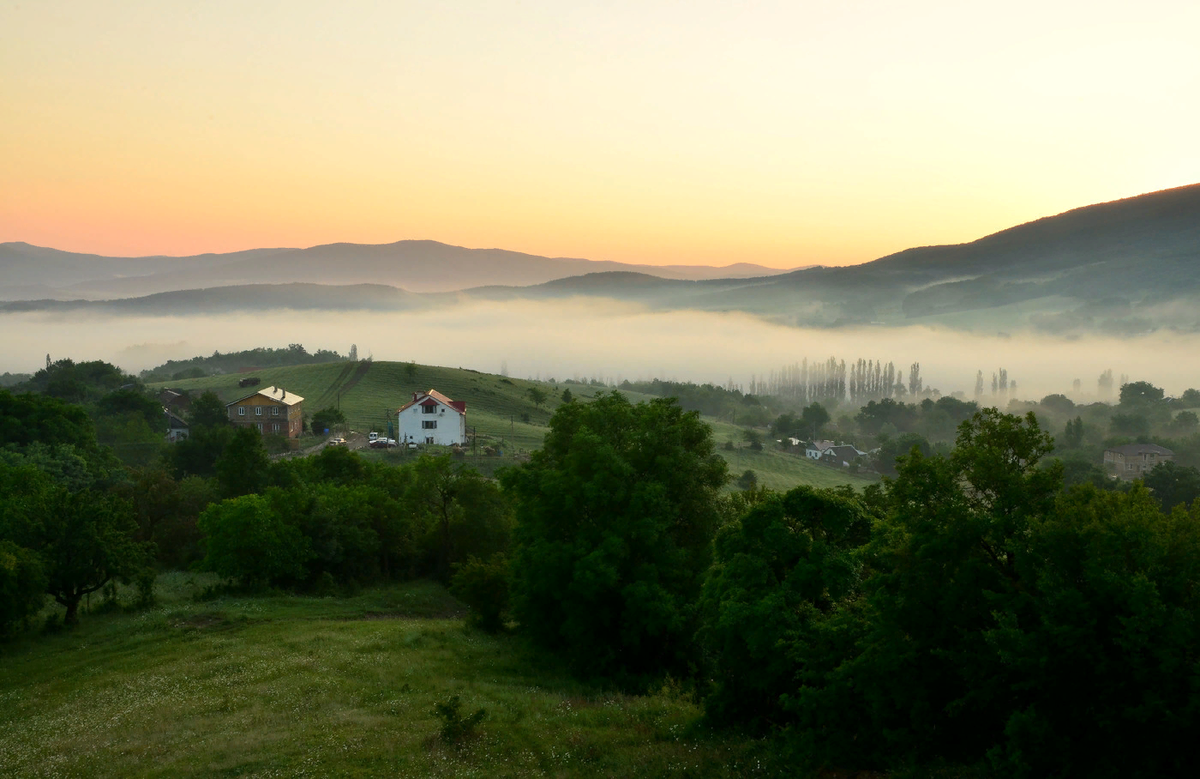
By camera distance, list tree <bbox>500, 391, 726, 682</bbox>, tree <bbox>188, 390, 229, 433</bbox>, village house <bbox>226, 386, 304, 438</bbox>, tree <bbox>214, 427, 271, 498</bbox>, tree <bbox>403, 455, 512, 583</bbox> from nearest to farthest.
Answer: tree <bbox>500, 391, 726, 682</bbox> < tree <bbox>403, 455, 512, 583</bbox> < tree <bbox>214, 427, 271, 498</bbox> < village house <bbox>226, 386, 304, 438</bbox> < tree <bbox>188, 390, 229, 433</bbox>

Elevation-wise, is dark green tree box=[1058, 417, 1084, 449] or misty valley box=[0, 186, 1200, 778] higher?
misty valley box=[0, 186, 1200, 778]

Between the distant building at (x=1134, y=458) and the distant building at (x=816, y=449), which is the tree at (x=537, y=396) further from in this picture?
the distant building at (x=1134, y=458)

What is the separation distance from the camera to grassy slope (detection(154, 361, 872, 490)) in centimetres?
11325

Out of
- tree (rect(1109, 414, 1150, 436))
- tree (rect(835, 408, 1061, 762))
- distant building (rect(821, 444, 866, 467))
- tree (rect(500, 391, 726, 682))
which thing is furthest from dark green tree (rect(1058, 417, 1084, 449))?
tree (rect(835, 408, 1061, 762))

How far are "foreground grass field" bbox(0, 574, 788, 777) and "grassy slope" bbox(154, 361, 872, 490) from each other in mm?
58041

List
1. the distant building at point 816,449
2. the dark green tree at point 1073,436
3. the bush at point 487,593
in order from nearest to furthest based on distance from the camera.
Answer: the bush at point 487,593, the dark green tree at point 1073,436, the distant building at point 816,449

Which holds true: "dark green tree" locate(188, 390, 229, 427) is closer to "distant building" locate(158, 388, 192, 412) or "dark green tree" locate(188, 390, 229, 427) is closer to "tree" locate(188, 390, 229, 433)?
A: "tree" locate(188, 390, 229, 433)

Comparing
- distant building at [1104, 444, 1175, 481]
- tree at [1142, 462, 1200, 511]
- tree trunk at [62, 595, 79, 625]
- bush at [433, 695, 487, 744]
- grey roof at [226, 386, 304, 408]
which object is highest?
grey roof at [226, 386, 304, 408]


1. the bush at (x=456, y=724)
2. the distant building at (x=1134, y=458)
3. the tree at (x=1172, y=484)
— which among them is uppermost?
the bush at (x=456, y=724)

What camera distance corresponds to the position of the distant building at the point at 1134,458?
11519cm

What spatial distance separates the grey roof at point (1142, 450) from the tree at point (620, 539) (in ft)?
365

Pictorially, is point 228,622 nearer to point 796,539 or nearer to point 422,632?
point 422,632

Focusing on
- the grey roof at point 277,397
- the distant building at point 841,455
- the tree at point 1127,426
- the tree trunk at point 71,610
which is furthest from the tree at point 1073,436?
the tree trunk at point 71,610

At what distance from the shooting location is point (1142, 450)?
11831cm
